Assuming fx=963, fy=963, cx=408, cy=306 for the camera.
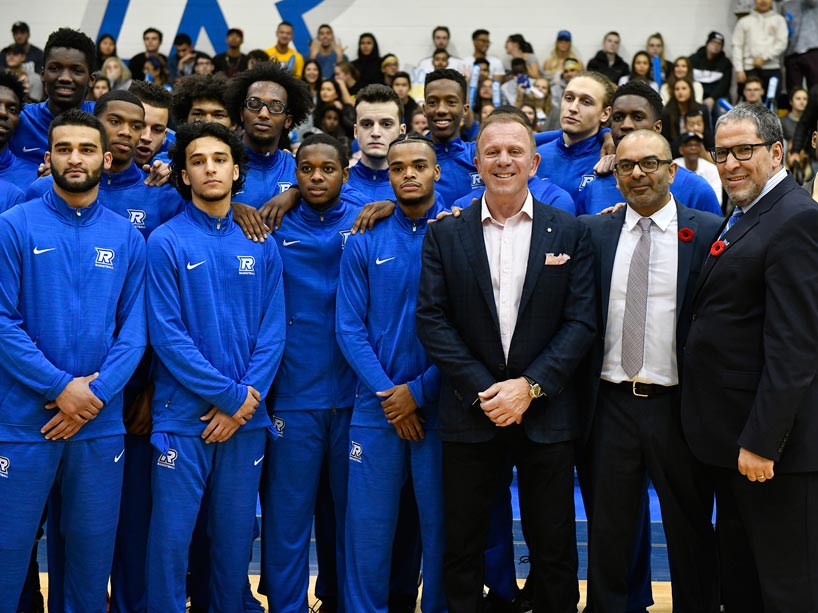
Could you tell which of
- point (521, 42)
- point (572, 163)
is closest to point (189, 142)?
point (572, 163)

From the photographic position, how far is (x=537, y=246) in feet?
12.3

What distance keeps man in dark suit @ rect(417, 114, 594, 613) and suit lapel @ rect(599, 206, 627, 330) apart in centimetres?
8

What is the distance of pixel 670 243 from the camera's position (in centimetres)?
375

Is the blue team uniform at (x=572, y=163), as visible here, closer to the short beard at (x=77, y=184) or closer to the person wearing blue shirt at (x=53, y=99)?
the short beard at (x=77, y=184)

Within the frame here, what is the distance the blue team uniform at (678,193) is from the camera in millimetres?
4438

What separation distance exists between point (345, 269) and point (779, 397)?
5.89ft

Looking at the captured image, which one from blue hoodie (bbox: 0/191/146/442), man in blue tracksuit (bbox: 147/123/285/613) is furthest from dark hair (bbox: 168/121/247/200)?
blue hoodie (bbox: 0/191/146/442)

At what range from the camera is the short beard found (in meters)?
3.77

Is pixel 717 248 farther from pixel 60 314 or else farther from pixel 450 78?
pixel 60 314

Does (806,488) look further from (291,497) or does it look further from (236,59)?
(236,59)

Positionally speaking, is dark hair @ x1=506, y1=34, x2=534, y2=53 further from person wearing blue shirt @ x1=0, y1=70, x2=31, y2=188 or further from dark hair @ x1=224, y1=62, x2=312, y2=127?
person wearing blue shirt @ x1=0, y1=70, x2=31, y2=188

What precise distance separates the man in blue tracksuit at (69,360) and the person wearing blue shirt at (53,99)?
101 centimetres

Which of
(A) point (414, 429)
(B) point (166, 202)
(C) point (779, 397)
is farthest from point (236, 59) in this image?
(C) point (779, 397)

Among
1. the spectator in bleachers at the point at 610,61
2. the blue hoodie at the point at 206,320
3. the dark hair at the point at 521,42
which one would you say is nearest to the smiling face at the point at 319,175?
the blue hoodie at the point at 206,320
